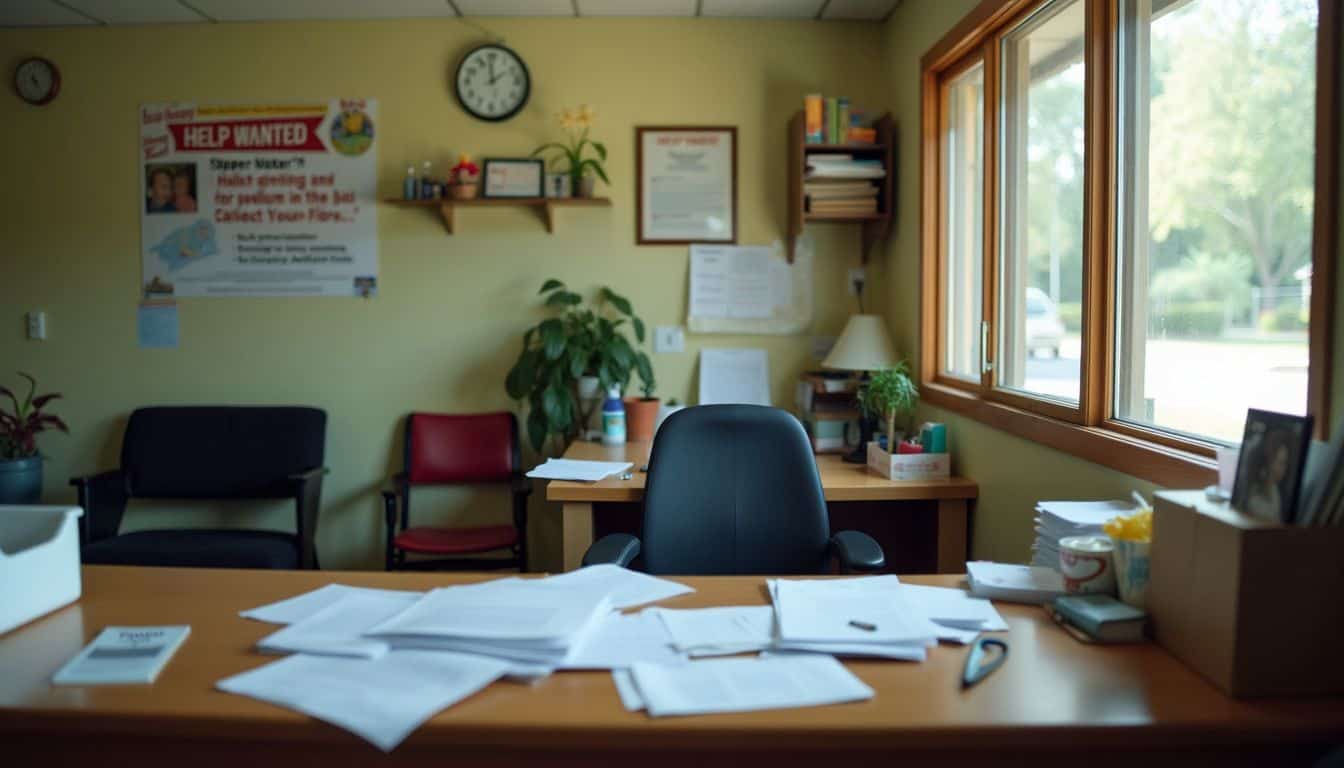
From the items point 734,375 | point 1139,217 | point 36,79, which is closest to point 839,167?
point 734,375

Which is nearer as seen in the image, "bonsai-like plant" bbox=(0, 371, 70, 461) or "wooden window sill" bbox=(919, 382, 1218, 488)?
"wooden window sill" bbox=(919, 382, 1218, 488)

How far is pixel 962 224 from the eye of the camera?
3088 millimetres

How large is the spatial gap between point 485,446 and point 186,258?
4.94 feet

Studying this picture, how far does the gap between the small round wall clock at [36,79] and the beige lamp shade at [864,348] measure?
3423 mm

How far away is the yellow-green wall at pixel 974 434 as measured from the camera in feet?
6.80

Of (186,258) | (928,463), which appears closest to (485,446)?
(186,258)

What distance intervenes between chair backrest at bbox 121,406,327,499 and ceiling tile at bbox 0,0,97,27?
1623 millimetres

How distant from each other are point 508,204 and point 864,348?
1538 millimetres

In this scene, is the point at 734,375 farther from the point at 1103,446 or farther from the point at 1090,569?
the point at 1090,569

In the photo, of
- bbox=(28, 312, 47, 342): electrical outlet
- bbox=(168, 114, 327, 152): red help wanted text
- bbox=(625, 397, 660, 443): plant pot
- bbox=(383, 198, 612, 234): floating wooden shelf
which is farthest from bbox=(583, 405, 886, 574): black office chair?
bbox=(28, 312, 47, 342): electrical outlet

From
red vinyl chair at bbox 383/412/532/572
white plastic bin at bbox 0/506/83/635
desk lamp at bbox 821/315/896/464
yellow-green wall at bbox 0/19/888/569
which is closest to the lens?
white plastic bin at bbox 0/506/83/635

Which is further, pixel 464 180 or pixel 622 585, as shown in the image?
pixel 464 180

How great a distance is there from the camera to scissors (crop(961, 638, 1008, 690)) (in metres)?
1.18

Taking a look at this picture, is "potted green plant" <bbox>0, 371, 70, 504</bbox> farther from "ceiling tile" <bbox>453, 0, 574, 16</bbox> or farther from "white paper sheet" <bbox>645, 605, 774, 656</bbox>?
"white paper sheet" <bbox>645, 605, 774, 656</bbox>
